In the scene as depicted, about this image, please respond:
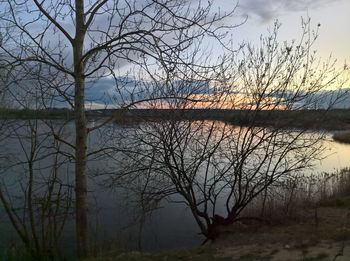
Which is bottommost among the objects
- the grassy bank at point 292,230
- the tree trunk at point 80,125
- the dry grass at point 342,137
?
the grassy bank at point 292,230

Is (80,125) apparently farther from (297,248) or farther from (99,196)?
(99,196)

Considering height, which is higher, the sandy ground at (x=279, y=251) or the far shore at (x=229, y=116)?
the far shore at (x=229, y=116)

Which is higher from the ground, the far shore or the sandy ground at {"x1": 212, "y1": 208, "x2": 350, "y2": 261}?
the far shore

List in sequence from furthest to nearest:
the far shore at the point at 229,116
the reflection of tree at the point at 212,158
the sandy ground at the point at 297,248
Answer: the reflection of tree at the point at 212,158
the far shore at the point at 229,116
the sandy ground at the point at 297,248

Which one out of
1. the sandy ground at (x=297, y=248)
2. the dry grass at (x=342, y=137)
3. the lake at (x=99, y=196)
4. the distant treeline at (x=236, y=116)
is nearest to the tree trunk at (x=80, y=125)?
the lake at (x=99, y=196)

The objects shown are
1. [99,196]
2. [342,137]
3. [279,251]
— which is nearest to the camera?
[279,251]

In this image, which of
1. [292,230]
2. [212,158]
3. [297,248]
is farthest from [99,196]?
[297,248]

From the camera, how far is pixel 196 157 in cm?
1087

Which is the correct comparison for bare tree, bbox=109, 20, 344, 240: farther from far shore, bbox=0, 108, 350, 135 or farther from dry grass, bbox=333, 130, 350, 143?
dry grass, bbox=333, 130, 350, 143

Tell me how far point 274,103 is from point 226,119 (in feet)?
4.18

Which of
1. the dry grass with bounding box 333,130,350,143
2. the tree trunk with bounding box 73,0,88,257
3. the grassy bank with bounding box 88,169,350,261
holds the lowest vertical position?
the grassy bank with bounding box 88,169,350,261

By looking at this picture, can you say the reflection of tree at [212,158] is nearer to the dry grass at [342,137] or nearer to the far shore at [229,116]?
the far shore at [229,116]

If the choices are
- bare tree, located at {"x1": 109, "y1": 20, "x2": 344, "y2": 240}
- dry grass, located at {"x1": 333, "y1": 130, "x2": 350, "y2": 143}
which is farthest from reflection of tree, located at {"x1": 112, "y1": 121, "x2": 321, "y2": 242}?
dry grass, located at {"x1": 333, "y1": 130, "x2": 350, "y2": 143}

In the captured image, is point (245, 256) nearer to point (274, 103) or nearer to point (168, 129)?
point (168, 129)
